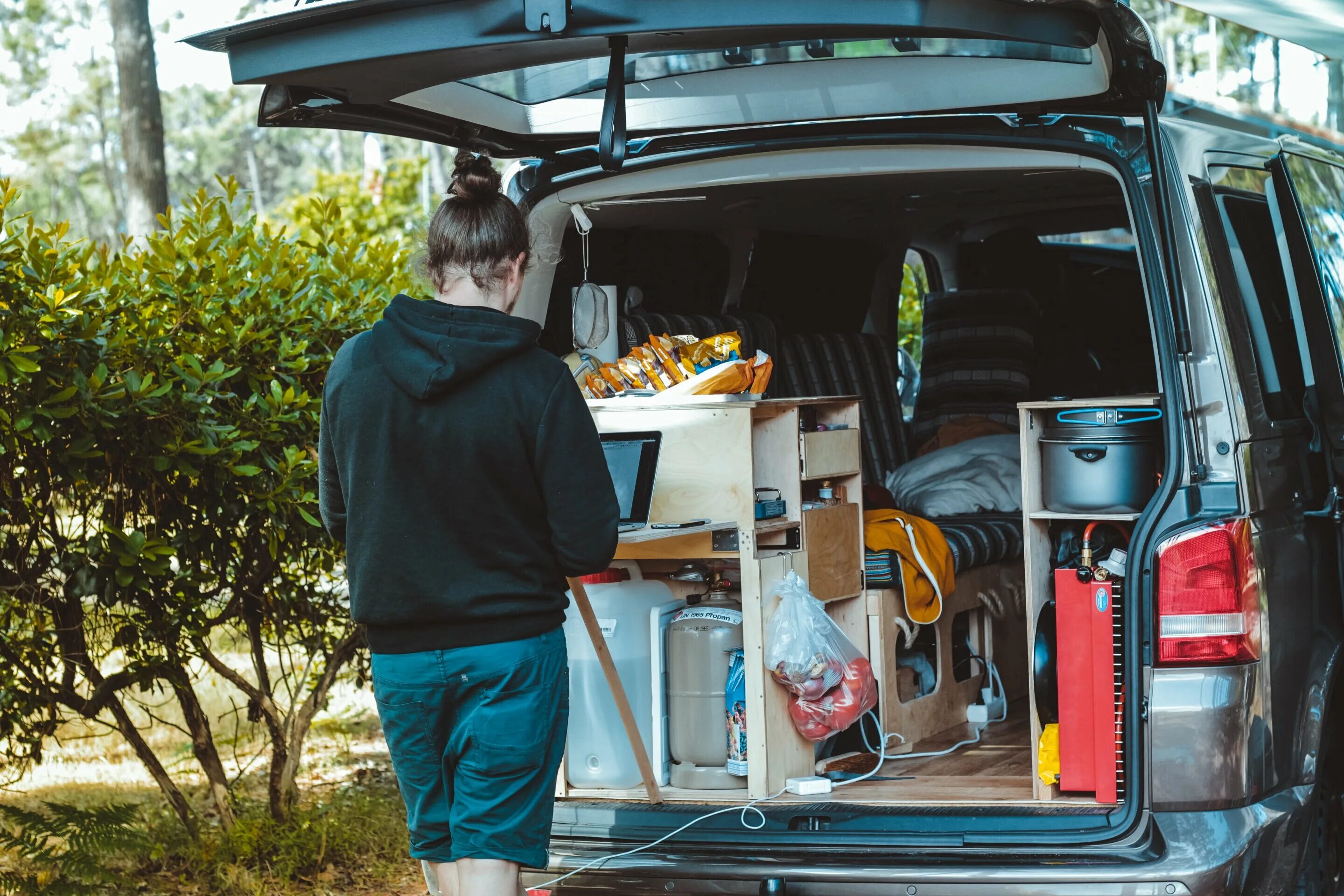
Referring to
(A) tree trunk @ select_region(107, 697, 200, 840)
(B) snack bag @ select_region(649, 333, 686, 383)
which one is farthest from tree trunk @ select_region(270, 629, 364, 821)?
(B) snack bag @ select_region(649, 333, 686, 383)

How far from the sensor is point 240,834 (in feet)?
15.0

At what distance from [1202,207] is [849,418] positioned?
1400 millimetres

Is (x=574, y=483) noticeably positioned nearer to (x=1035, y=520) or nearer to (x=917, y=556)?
(x=1035, y=520)

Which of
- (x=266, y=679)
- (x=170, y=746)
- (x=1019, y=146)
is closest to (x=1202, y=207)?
(x=1019, y=146)

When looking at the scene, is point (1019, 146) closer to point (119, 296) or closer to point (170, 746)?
point (119, 296)

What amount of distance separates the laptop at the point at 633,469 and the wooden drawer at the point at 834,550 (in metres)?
0.59

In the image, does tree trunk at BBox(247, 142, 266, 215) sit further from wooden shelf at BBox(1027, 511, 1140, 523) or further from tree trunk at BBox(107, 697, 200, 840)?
wooden shelf at BBox(1027, 511, 1140, 523)

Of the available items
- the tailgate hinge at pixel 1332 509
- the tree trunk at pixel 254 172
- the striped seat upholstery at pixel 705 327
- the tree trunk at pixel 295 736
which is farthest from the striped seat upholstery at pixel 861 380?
the tree trunk at pixel 254 172

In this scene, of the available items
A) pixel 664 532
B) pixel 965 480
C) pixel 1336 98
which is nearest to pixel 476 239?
pixel 664 532

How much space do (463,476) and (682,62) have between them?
54.4 inches

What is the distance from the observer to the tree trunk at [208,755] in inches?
179

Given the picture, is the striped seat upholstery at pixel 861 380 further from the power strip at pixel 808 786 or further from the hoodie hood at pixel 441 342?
the hoodie hood at pixel 441 342

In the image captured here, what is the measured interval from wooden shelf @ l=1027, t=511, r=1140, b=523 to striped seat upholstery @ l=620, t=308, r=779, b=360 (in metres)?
1.05

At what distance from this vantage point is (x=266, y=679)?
4.86m
